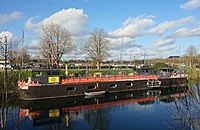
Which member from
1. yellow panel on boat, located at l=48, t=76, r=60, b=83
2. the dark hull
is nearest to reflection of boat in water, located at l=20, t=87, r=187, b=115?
the dark hull

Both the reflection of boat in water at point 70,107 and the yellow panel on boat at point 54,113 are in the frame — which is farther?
the yellow panel on boat at point 54,113

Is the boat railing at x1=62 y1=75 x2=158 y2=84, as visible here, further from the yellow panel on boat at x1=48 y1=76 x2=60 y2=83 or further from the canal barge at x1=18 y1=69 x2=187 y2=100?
the yellow panel on boat at x1=48 y1=76 x2=60 y2=83

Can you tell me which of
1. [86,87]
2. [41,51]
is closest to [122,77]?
[86,87]

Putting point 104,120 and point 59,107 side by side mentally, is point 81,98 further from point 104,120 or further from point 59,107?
point 104,120

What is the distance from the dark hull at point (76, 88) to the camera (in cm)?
2975

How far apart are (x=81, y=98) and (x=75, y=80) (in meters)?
3.16

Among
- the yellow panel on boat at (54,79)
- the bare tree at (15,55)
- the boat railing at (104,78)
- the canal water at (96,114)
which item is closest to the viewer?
the bare tree at (15,55)

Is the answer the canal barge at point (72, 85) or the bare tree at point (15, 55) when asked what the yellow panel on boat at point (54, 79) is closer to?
the canal barge at point (72, 85)

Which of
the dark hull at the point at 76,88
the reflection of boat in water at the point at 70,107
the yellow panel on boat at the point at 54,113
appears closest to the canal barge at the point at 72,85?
the dark hull at the point at 76,88

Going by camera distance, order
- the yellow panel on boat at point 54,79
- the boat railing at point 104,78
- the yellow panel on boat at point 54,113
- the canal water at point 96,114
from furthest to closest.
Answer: the boat railing at point 104,78
the yellow panel on boat at point 54,79
the yellow panel on boat at point 54,113
the canal water at point 96,114

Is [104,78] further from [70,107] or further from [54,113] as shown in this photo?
[54,113]

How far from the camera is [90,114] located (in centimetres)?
2345

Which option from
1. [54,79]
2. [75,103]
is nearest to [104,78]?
[54,79]

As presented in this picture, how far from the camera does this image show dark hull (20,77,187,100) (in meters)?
29.8
